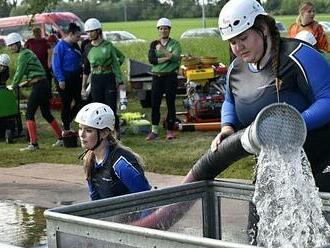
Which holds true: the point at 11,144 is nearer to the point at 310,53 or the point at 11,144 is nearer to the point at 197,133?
the point at 197,133

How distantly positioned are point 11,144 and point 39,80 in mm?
1613

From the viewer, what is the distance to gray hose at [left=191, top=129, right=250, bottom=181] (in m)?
4.37

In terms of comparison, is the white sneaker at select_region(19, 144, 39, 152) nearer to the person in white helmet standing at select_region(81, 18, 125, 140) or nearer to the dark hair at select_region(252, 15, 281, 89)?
the person in white helmet standing at select_region(81, 18, 125, 140)

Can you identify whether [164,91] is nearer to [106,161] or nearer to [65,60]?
[65,60]

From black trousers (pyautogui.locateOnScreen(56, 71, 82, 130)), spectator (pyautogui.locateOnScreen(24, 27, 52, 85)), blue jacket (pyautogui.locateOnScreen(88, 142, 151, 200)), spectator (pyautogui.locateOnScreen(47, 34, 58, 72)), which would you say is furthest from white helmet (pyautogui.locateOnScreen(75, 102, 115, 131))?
spectator (pyautogui.locateOnScreen(24, 27, 52, 85))

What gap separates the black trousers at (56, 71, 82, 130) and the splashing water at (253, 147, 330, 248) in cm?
983

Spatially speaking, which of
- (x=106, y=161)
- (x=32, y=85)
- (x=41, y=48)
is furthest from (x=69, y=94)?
(x=106, y=161)

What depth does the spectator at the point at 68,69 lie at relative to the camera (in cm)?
1393

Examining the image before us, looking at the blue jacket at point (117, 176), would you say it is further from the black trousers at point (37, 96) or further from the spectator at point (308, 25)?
the black trousers at point (37, 96)

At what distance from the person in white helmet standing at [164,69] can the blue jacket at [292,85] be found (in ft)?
28.3

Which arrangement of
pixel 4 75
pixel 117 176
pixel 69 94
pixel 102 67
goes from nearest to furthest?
pixel 117 176, pixel 102 67, pixel 69 94, pixel 4 75

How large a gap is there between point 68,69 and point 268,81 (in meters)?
9.62

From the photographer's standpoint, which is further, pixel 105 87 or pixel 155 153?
pixel 105 87

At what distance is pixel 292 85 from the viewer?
15.0ft
